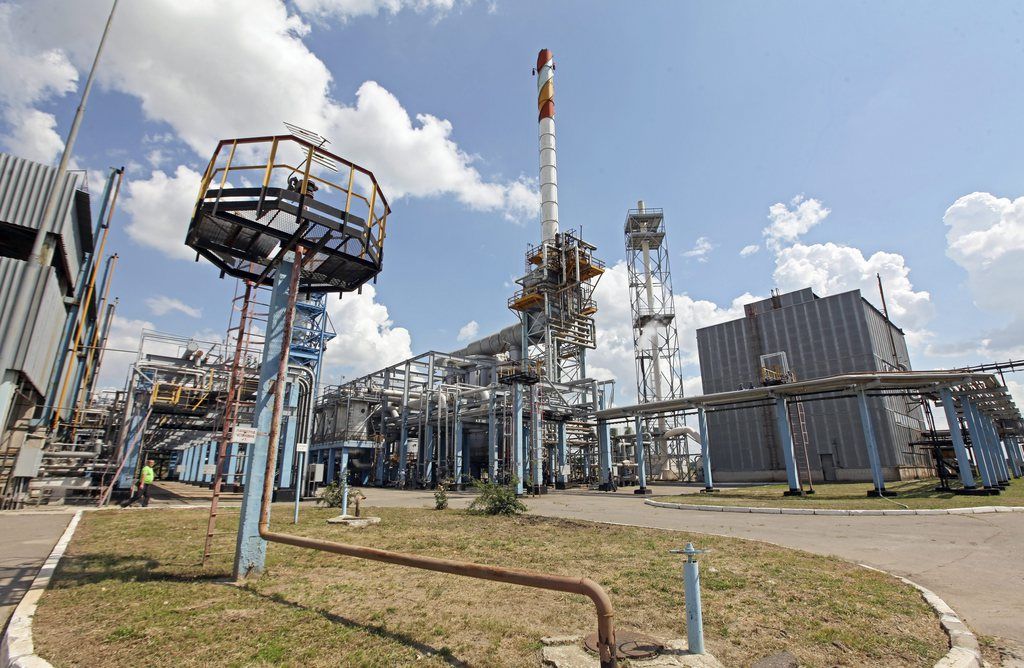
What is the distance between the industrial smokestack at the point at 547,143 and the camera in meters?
42.7

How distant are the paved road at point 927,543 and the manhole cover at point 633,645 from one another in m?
3.69

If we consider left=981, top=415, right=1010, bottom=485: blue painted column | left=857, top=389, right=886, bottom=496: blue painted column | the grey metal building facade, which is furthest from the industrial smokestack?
left=981, top=415, right=1010, bottom=485: blue painted column

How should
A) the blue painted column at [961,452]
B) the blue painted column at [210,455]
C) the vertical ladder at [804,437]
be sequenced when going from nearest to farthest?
1. the blue painted column at [961,452]
2. the vertical ladder at [804,437]
3. the blue painted column at [210,455]

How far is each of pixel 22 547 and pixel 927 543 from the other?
1886 centimetres

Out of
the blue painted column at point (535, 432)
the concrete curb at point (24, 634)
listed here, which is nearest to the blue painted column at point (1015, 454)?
the blue painted column at point (535, 432)

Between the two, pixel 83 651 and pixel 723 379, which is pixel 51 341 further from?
pixel 723 379

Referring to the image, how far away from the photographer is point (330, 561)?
871 cm

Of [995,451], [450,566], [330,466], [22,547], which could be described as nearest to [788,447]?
[995,451]

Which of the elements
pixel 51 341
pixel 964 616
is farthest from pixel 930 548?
pixel 51 341

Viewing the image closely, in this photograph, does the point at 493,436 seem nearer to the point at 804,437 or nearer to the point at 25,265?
the point at 804,437

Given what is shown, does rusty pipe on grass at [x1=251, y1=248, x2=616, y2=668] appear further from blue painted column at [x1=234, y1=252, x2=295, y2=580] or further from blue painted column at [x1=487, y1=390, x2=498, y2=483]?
blue painted column at [x1=487, y1=390, x2=498, y2=483]

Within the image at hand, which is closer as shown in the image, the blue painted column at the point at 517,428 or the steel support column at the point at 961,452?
the steel support column at the point at 961,452

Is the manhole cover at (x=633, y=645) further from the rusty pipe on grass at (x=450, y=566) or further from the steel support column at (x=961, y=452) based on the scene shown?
the steel support column at (x=961, y=452)

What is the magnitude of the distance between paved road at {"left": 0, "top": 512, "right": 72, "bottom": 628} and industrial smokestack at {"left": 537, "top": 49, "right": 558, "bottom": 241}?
116ft
